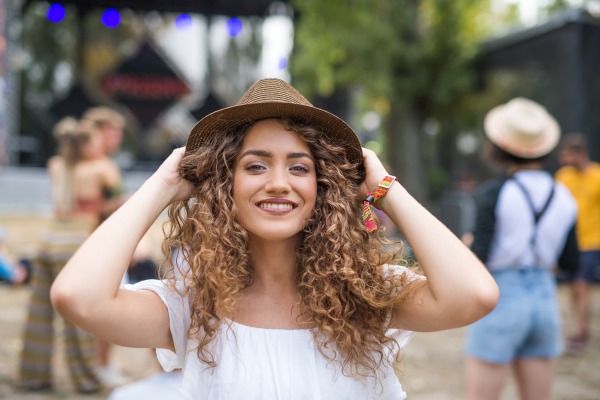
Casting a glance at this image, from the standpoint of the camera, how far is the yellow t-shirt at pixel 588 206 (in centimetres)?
547

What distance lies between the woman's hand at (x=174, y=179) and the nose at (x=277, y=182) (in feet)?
1.00

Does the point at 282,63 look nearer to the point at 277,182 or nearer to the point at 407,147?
the point at 407,147

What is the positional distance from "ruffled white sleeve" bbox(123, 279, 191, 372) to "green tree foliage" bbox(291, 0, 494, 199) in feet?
25.8

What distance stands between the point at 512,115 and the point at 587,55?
550 centimetres

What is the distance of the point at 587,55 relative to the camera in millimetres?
7297

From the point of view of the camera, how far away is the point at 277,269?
5.77ft

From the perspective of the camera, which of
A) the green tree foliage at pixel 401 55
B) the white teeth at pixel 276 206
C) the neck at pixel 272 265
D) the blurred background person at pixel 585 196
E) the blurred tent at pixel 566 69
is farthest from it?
the green tree foliage at pixel 401 55

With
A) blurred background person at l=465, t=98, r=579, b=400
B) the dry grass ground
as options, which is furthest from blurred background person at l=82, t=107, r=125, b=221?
blurred background person at l=465, t=98, r=579, b=400

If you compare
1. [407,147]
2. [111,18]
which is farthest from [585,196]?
[111,18]

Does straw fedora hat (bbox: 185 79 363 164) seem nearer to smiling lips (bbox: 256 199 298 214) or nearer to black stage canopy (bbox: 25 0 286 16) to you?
smiling lips (bbox: 256 199 298 214)

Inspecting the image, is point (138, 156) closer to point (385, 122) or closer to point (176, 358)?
point (385, 122)

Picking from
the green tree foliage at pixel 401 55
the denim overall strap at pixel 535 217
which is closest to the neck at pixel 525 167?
the denim overall strap at pixel 535 217

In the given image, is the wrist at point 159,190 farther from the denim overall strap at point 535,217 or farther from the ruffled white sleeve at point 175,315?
the denim overall strap at point 535,217

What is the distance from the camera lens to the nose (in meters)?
1.56
